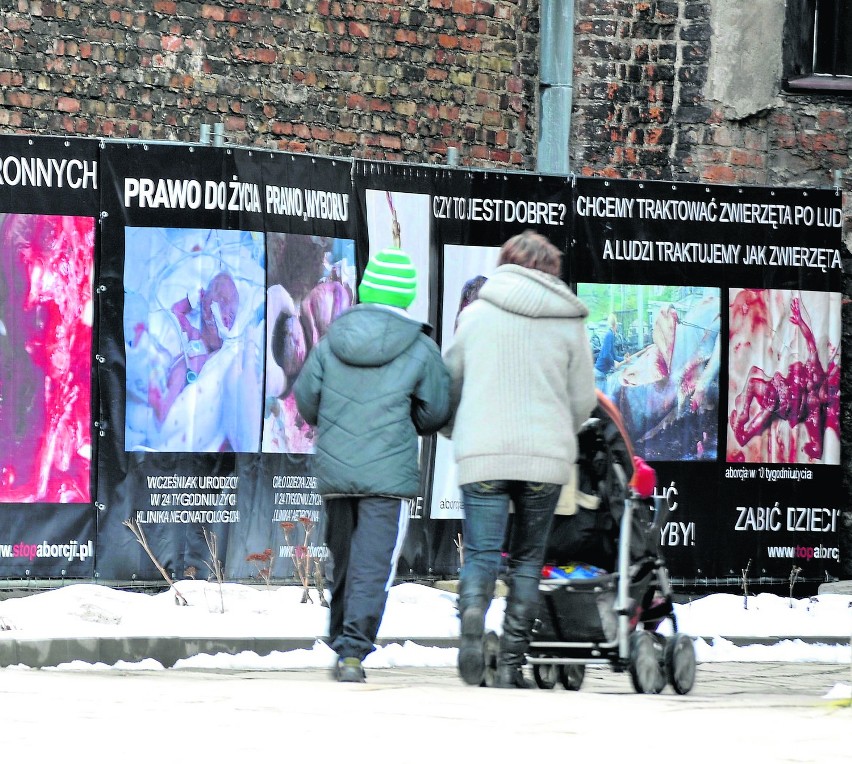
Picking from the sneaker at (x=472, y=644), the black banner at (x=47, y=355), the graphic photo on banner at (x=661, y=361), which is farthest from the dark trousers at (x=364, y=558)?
the graphic photo on banner at (x=661, y=361)

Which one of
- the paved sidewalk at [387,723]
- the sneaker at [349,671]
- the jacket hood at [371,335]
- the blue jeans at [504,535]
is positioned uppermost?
the jacket hood at [371,335]

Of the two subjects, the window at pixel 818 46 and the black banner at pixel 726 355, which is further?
the window at pixel 818 46

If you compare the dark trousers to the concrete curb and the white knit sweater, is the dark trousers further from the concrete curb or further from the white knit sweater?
the concrete curb

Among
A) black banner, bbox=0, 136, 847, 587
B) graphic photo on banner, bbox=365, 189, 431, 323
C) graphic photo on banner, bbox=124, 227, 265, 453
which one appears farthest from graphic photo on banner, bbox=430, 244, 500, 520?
graphic photo on banner, bbox=124, 227, 265, 453

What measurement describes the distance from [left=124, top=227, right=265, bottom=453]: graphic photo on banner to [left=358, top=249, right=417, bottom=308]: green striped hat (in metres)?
3.01

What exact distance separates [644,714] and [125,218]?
523 cm

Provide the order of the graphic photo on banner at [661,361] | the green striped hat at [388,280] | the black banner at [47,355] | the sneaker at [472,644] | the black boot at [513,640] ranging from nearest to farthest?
the sneaker at [472,644]
the black boot at [513,640]
the green striped hat at [388,280]
the black banner at [47,355]
the graphic photo on banner at [661,361]

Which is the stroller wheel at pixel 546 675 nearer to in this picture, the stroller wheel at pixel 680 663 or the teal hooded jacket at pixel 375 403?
the stroller wheel at pixel 680 663

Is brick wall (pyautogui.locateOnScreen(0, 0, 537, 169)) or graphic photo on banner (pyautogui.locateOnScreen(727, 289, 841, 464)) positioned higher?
brick wall (pyautogui.locateOnScreen(0, 0, 537, 169))

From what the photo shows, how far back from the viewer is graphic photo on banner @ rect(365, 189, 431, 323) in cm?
1138

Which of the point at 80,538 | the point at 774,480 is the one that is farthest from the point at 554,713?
the point at 774,480

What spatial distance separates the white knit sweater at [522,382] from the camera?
23.9 feet

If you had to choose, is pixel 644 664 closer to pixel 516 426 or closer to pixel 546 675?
pixel 546 675

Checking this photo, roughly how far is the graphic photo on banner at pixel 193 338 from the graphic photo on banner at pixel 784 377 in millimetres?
3121
